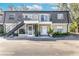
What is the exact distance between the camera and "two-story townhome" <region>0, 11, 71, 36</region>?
631cm

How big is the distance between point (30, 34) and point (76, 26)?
131 centimetres

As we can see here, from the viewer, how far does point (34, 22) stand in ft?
21.9

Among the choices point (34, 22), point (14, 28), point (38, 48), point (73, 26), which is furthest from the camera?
point (34, 22)

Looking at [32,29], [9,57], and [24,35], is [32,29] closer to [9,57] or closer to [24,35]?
[24,35]

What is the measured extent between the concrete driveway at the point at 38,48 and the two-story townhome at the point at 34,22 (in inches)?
11.4

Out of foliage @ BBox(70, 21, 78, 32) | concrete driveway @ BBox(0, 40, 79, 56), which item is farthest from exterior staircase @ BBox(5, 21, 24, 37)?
foliage @ BBox(70, 21, 78, 32)

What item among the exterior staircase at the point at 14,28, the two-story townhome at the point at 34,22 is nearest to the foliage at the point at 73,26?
the two-story townhome at the point at 34,22

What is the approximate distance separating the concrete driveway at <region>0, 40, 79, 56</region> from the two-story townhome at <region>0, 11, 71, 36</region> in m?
0.29

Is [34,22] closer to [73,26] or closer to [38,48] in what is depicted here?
[38,48]

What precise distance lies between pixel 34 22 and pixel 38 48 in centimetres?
108

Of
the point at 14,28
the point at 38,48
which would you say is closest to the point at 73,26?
the point at 38,48

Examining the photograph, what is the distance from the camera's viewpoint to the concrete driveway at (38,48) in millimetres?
5484

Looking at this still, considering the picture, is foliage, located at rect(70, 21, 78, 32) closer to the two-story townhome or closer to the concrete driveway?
the two-story townhome

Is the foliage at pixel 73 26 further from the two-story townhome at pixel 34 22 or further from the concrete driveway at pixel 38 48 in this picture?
the concrete driveway at pixel 38 48
